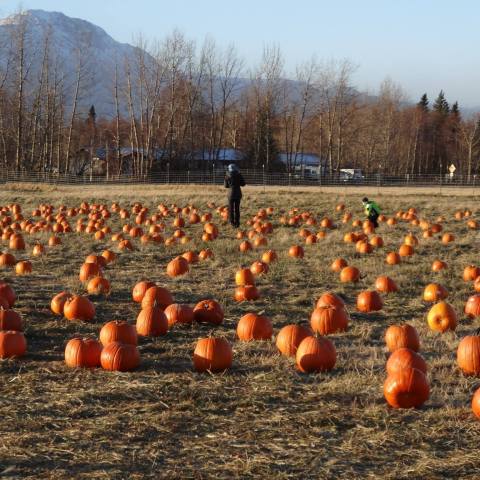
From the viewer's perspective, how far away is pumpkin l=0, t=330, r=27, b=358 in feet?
19.5

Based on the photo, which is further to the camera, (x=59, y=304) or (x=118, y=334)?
(x=59, y=304)

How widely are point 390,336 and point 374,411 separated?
174cm

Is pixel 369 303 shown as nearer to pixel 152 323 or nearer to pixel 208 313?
pixel 208 313

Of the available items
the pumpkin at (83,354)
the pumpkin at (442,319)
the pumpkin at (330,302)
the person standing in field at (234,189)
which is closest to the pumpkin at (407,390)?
the pumpkin at (442,319)

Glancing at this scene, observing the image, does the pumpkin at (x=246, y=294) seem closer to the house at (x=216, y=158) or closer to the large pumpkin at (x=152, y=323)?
the large pumpkin at (x=152, y=323)

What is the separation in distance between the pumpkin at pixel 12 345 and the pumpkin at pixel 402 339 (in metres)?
3.41

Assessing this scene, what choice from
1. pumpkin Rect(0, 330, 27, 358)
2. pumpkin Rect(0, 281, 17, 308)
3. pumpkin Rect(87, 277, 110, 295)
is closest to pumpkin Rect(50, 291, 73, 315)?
pumpkin Rect(0, 281, 17, 308)

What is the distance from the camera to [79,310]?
734cm

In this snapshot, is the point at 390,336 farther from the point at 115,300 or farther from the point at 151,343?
the point at 115,300

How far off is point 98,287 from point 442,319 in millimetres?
4422

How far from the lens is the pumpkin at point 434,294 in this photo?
8.38 metres

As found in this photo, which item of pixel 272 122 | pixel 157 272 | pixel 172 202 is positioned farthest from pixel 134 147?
pixel 157 272

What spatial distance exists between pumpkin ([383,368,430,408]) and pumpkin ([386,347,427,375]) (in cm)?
9

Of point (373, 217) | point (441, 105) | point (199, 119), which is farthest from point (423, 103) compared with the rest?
point (373, 217)
